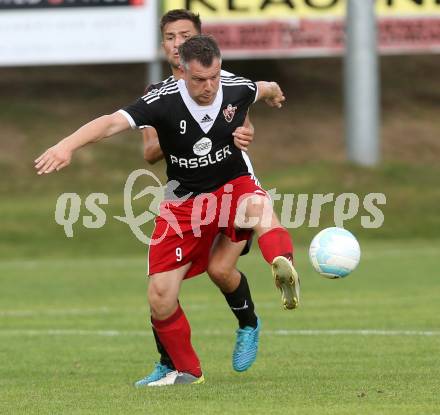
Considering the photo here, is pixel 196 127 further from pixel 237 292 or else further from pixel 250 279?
pixel 250 279

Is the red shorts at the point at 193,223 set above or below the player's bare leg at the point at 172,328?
above

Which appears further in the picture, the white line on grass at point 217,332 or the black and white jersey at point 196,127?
the white line on grass at point 217,332

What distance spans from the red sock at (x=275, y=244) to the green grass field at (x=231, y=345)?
81 cm

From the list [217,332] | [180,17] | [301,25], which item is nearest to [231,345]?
[217,332]

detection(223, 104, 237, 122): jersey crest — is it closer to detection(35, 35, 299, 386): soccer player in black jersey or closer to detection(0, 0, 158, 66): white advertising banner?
detection(35, 35, 299, 386): soccer player in black jersey

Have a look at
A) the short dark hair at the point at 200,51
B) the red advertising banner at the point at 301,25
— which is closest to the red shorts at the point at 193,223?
the short dark hair at the point at 200,51

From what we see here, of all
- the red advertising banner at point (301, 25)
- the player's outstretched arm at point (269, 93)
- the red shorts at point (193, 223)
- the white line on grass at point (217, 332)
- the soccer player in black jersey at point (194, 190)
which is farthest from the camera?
the red advertising banner at point (301, 25)

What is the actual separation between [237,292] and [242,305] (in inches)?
3.7

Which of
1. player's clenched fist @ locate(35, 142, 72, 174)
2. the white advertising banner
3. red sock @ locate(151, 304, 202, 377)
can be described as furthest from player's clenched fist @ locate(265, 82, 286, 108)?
the white advertising banner

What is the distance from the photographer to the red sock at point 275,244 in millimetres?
7926

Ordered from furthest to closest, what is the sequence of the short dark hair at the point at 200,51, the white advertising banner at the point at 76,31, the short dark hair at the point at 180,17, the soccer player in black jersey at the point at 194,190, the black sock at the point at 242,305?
the white advertising banner at the point at 76,31, the short dark hair at the point at 180,17, the black sock at the point at 242,305, the soccer player in black jersey at the point at 194,190, the short dark hair at the point at 200,51

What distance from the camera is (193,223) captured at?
27.3ft

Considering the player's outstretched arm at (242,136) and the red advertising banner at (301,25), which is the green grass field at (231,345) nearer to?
the player's outstretched arm at (242,136)

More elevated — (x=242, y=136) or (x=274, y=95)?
(x=274, y=95)
